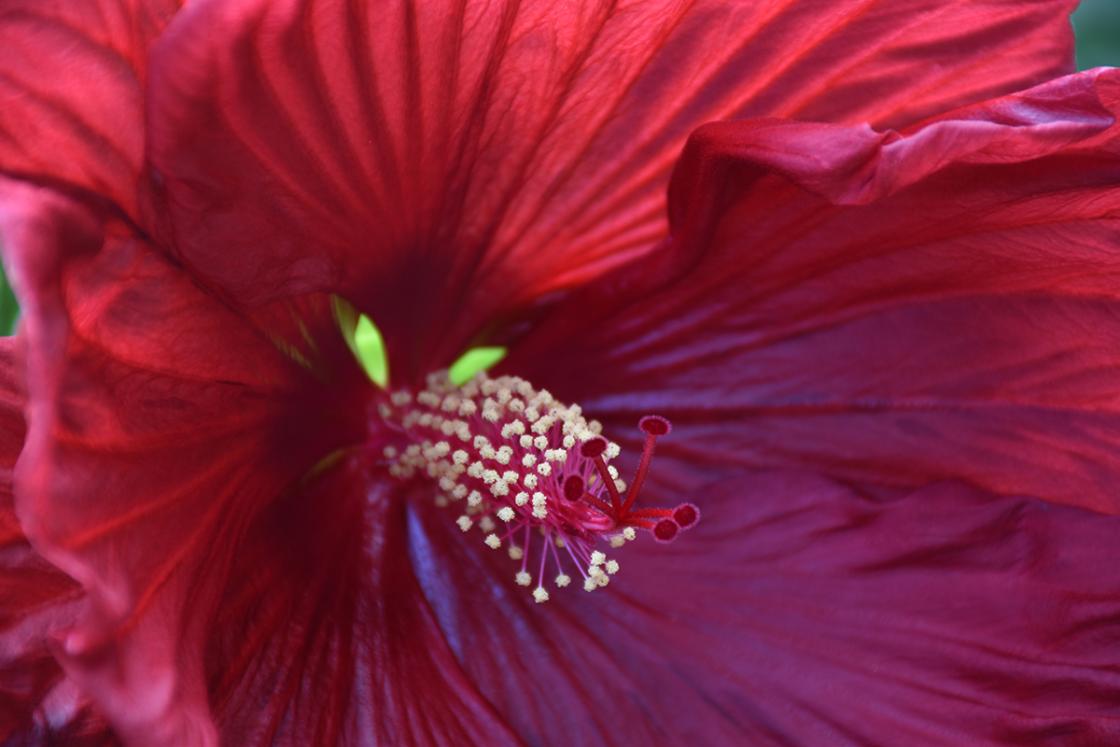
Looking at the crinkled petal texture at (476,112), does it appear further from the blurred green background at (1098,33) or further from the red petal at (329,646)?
the blurred green background at (1098,33)

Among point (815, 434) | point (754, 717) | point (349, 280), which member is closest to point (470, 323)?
point (349, 280)

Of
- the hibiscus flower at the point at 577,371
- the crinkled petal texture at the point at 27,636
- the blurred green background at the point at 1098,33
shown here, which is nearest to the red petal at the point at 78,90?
the hibiscus flower at the point at 577,371

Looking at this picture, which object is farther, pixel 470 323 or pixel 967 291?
pixel 470 323

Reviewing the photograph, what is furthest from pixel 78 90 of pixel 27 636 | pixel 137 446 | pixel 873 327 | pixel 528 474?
pixel 873 327

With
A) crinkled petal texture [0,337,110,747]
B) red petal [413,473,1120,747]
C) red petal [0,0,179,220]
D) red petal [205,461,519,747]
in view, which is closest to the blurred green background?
red petal [413,473,1120,747]

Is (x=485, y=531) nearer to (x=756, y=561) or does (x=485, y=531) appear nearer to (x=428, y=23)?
(x=756, y=561)

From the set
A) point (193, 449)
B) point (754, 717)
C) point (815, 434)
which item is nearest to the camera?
point (193, 449)

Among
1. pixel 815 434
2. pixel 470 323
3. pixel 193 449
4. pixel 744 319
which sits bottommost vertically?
pixel 815 434
